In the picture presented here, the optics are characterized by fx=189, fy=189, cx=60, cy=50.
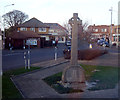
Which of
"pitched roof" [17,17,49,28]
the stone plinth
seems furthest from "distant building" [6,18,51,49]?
the stone plinth

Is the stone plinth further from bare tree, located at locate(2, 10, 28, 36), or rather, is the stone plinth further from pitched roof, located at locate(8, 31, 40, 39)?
bare tree, located at locate(2, 10, 28, 36)

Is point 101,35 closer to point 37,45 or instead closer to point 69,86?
point 37,45

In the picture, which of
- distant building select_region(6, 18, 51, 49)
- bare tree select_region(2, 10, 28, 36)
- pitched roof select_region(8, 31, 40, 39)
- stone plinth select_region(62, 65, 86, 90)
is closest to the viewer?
stone plinth select_region(62, 65, 86, 90)

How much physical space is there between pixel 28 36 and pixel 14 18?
37.6 feet

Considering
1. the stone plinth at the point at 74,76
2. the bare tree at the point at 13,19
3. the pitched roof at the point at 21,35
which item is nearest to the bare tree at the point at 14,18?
the bare tree at the point at 13,19

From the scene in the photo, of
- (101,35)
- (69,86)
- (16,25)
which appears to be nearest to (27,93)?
(69,86)

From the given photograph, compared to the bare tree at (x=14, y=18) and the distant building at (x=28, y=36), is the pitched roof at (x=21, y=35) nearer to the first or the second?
the distant building at (x=28, y=36)

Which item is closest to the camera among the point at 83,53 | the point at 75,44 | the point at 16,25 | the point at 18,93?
the point at 18,93

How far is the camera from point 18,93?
7570 mm

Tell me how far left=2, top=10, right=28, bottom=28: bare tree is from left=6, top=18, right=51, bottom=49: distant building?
2125 millimetres

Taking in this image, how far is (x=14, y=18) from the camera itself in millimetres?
51188

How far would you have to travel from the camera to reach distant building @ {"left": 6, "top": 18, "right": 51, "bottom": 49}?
40062mm

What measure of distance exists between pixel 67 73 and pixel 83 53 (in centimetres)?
1122

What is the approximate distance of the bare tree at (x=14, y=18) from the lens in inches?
1924
